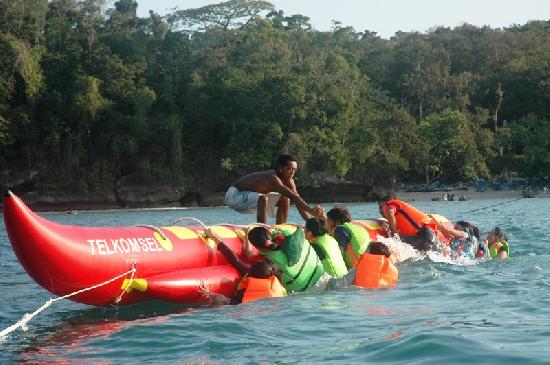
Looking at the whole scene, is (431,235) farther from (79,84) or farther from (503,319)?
(79,84)

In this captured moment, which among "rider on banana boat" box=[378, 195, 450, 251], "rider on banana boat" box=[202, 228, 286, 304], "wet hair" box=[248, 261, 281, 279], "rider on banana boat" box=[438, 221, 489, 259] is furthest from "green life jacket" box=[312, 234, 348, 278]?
"rider on banana boat" box=[438, 221, 489, 259]

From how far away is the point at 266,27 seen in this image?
55.8m

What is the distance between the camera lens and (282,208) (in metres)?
9.59

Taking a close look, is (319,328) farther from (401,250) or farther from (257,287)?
(401,250)

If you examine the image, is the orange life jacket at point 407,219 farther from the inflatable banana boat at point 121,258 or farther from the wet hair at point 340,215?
the inflatable banana boat at point 121,258

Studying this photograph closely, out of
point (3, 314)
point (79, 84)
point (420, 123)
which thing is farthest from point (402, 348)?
point (420, 123)

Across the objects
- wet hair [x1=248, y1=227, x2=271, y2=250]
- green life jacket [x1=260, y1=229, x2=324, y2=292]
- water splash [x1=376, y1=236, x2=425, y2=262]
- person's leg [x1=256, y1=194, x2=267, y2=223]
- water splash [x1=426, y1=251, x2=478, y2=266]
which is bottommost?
water splash [x1=426, y1=251, x2=478, y2=266]

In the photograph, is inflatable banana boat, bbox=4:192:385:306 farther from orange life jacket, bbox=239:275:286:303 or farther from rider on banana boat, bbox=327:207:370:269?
rider on banana boat, bbox=327:207:370:269

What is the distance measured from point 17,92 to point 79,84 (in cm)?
385

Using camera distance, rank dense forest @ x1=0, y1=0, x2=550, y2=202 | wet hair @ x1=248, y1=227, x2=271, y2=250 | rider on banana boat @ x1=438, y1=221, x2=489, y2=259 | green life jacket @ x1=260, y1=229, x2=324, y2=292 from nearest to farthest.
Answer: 1. green life jacket @ x1=260, y1=229, x2=324, y2=292
2. wet hair @ x1=248, y1=227, x2=271, y2=250
3. rider on banana boat @ x1=438, y1=221, x2=489, y2=259
4. dense forest @ x1=0, y1=0, x2=550, y2=202

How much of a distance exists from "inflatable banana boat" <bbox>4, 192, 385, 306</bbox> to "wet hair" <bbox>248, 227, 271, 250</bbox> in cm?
25

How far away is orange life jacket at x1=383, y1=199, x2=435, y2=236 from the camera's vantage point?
34.8 ft

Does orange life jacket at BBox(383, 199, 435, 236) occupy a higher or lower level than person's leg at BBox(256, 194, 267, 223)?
lower

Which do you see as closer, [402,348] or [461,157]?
[402,348]
